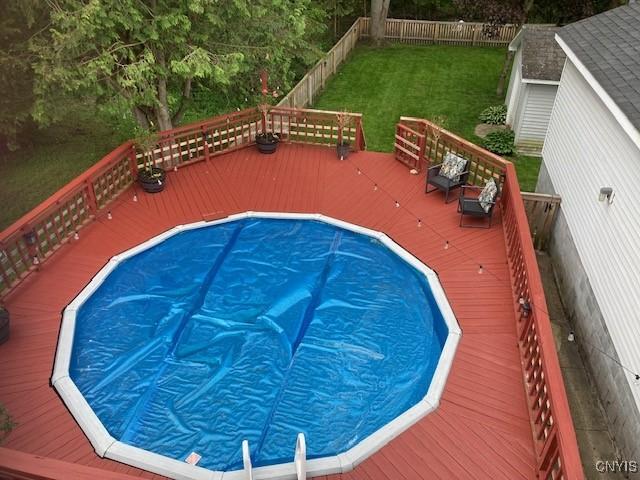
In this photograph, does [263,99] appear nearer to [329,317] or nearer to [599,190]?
[329,317]

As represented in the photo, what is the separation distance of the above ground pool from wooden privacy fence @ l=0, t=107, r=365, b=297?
4.09 feet

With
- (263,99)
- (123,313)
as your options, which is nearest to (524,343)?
(123,313)

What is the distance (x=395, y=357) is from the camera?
23.3 ft

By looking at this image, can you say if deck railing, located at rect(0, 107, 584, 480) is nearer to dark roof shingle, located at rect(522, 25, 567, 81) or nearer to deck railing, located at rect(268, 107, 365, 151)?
deck railing, located at rect(268, 107, 365, 151)

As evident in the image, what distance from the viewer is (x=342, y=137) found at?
1238cm

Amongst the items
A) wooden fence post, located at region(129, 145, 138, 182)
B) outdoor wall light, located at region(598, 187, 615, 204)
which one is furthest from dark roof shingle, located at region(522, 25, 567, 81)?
wooden fence post, located at region(129, 145, 138, 182)

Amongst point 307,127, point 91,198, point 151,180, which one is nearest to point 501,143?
point 307,127

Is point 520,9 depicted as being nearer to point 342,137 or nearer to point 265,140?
point 342,137

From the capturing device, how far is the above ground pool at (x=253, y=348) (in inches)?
236

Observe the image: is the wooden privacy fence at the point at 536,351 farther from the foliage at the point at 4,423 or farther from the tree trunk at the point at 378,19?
the tree trunk at the point at 378,19

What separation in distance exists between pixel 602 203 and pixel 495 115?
800 cm

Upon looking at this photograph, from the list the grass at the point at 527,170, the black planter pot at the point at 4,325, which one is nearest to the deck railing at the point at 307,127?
the grass at the point at 527,170

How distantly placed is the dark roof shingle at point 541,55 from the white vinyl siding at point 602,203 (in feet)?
7.44

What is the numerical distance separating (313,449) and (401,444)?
Answer: 1012 mm
